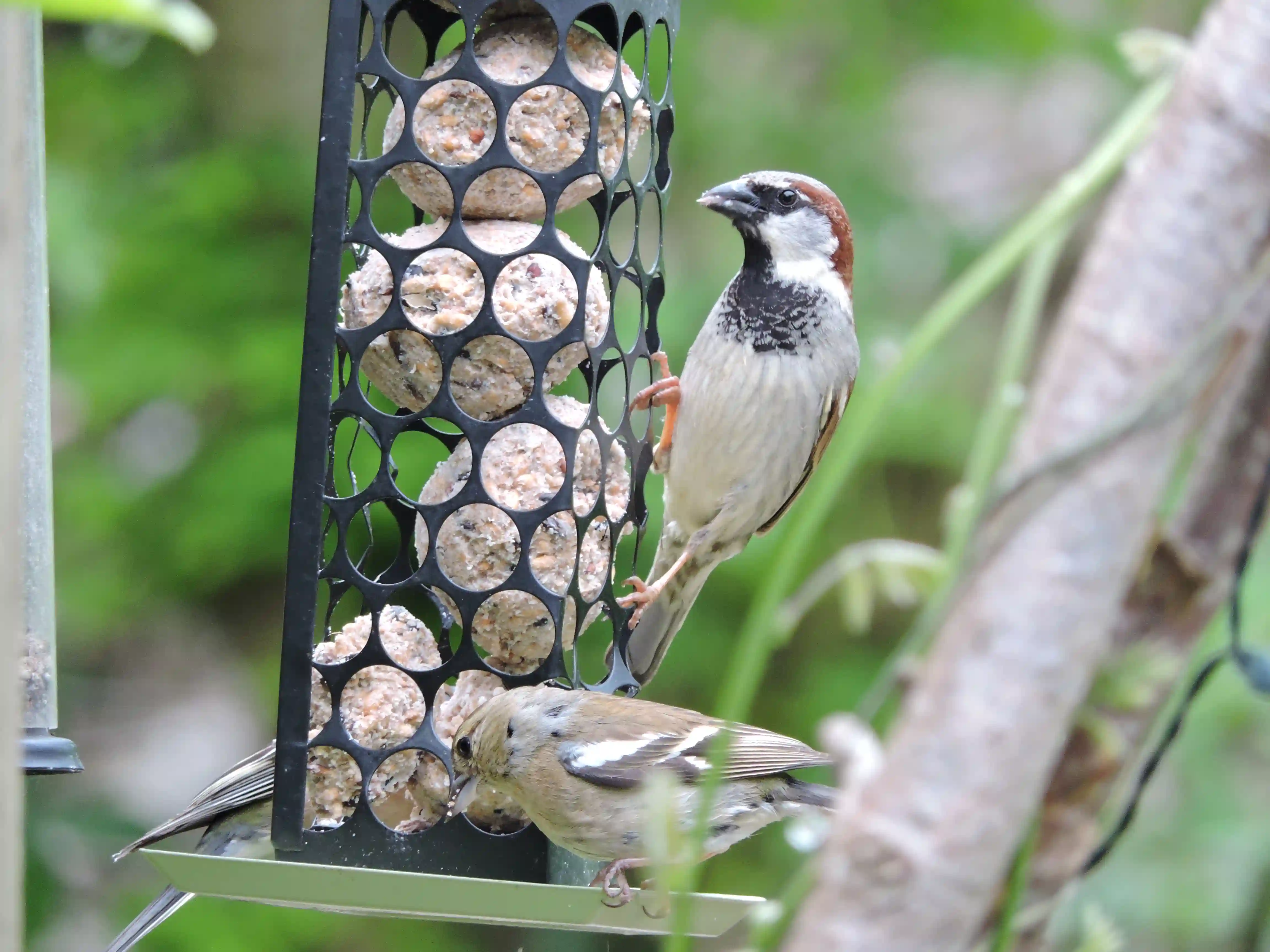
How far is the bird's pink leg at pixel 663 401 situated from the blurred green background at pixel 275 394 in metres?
1.00

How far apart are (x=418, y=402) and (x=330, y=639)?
43 centimetres

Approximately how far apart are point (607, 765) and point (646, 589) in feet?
1.97

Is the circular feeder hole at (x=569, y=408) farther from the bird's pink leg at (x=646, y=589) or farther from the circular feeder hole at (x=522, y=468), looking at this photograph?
the bird's pink leg at (x=646, y=589)

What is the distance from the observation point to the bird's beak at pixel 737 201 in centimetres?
308

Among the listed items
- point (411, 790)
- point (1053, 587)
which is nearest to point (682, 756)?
point (411, 790)

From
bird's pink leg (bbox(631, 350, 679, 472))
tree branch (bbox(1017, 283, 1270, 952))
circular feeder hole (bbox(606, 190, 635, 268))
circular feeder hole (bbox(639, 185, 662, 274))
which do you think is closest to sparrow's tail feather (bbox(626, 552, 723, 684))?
bird's pink leg (bbox(631, 350, 679, 472))

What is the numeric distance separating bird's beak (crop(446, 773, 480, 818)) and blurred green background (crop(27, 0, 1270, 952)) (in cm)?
153

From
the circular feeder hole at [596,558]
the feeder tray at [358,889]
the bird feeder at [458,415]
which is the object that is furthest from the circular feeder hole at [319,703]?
the circular feeder hole at [596,558]

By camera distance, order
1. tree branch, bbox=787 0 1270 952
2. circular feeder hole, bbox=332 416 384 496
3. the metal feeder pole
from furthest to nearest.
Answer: circular feeder hole, bbox=332 416 384 496, the metal feeder pole, tree branch, bbox=787 0 1270 952

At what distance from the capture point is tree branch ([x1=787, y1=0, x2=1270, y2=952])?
3.18ft

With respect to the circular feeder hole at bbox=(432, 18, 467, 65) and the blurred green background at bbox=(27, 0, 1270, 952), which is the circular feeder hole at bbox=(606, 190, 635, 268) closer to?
the blurred green background at bbox=(27, 0, 1270, 952)

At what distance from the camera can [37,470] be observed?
2141 mm

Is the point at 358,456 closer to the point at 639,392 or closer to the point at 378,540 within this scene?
the point at 378,540

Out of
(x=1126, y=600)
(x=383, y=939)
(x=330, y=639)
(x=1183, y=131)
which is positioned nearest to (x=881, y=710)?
(x=1126, y=600)
